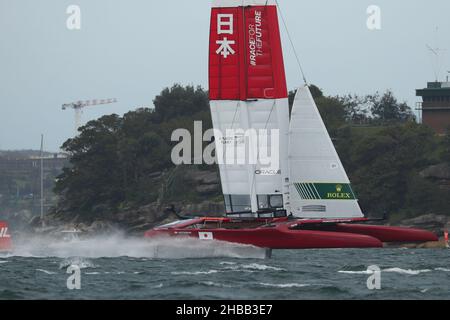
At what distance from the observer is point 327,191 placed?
4397 centimetres

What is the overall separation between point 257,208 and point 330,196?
113 inches

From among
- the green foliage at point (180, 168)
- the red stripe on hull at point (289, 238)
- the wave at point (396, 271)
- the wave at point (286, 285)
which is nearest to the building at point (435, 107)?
the green foliage at point (180, 168)

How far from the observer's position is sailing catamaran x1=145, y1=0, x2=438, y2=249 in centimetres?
4362

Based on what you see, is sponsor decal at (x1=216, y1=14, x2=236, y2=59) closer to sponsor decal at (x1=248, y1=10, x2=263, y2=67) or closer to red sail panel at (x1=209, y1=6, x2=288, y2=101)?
red sail panel at (x1=209, y1=6, x2=288, y2=101)

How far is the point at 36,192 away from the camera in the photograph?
652 ft

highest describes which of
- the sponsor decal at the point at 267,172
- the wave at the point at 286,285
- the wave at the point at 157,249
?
the sponsor decal at the point at 267,172

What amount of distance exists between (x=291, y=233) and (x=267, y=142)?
4605 mm

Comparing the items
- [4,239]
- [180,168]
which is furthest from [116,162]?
[4,239]

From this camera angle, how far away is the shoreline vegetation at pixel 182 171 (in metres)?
78.9

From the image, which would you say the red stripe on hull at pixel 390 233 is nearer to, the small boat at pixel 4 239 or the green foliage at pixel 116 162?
the small boat at pixel 4 239

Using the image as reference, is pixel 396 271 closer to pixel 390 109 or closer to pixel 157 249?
pixel 157 249

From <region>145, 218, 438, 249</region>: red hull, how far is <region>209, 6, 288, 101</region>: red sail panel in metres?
4.81

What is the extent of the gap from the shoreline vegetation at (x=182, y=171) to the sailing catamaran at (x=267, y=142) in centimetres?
3279
